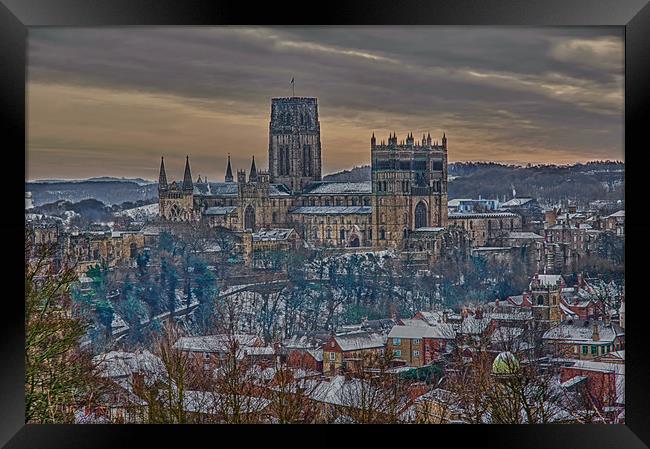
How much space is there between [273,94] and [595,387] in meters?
2.03

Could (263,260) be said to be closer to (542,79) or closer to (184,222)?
(184,222)

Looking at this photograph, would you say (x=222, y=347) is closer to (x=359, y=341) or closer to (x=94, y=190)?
(x=359, y=341)

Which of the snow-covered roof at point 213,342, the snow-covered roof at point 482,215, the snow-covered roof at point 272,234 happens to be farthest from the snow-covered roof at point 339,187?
the snow-covered roof at point 213,342

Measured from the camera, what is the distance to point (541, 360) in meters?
3.73

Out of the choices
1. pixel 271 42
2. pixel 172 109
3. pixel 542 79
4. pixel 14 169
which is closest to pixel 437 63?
pixel 542 79

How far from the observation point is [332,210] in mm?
4027

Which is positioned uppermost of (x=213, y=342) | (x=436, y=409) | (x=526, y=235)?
(x=526, y=235)

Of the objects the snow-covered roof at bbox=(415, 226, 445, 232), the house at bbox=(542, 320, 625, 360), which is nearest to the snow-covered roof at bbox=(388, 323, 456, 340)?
the house at bbox=(542, 320, 625, 360)

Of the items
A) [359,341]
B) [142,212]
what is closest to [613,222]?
[359,341]

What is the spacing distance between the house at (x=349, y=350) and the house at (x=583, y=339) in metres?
0.82

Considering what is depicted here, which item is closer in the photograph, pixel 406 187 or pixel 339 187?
pixel 339 187

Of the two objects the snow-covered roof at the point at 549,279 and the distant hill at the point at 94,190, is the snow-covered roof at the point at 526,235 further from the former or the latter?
the distant hill at the point at 94,190

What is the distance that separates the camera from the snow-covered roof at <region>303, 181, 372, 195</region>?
4090 millimetres

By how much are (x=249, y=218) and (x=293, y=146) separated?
677mm
